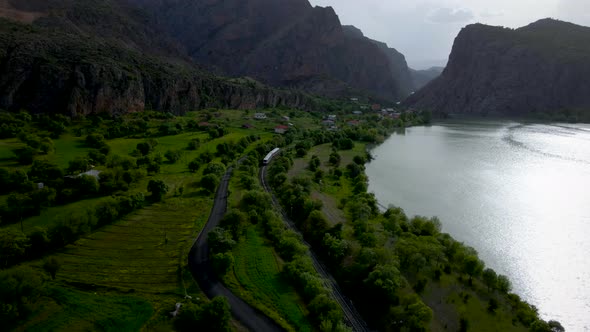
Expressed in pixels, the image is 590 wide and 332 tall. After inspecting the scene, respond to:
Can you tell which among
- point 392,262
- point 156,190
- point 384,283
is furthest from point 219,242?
point 156,190

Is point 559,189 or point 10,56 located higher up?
point 10,56

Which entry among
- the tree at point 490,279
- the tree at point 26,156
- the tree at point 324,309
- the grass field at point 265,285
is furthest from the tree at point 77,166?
the tree at point 490,279

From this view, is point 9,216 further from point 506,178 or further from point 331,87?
point 331,87

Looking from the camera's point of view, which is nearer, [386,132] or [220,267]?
[220,267]

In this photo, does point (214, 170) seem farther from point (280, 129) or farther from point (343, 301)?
point (280, 129)

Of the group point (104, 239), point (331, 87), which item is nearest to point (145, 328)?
point (104, 239)

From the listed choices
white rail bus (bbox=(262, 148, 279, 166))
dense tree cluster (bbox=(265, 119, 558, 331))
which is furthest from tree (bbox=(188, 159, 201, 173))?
A: dense tree cluster (bbox=(265, 119, 558, 331))
